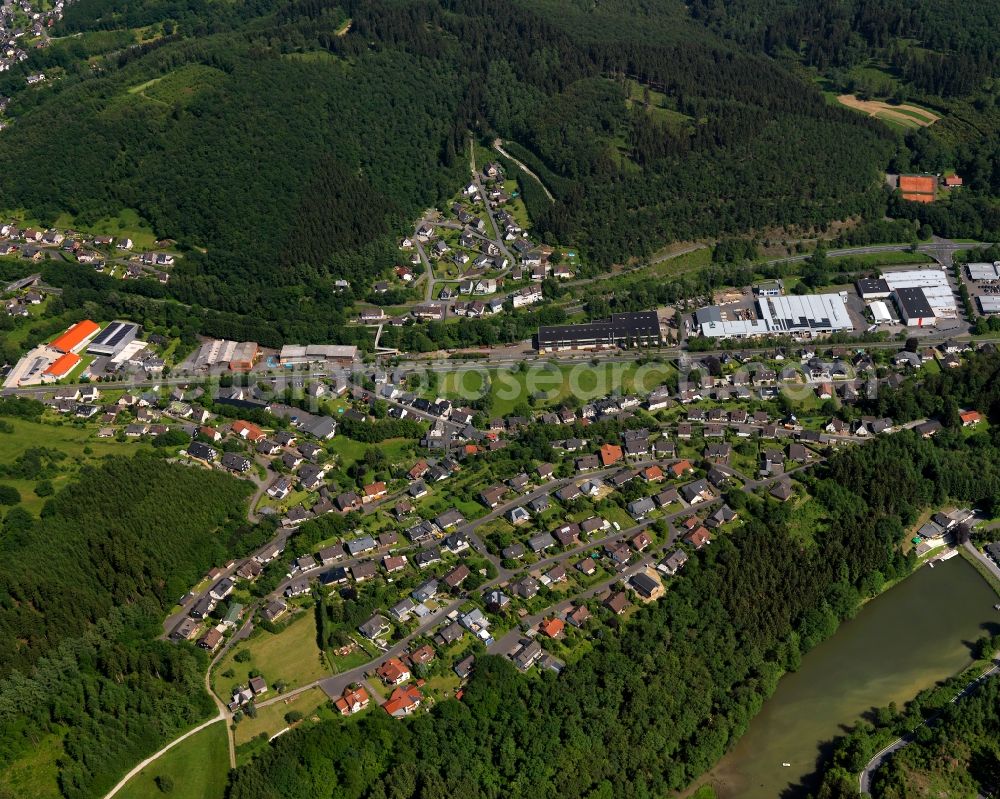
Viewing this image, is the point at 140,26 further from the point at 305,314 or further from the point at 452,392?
the point at 452,392

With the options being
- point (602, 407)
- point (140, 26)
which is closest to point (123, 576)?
point (602, 407)

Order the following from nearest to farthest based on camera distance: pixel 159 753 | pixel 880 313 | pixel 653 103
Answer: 1. pixel 159 753
2. pixel 880 313
3. pixel 653 103

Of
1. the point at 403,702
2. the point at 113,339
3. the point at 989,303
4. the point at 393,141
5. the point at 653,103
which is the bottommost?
the point at 989,303

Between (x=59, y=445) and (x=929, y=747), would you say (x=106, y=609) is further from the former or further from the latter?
(x=929, y=747)

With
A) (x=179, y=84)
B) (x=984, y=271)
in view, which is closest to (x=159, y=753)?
(x=984, y=271)

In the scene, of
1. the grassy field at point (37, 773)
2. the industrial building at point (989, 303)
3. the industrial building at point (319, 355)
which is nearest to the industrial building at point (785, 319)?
the industrial building at point (989, 303)

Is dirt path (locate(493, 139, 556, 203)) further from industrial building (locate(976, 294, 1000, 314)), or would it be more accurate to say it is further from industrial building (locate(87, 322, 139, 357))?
industrial building (locate(87, 322, 139, 357))

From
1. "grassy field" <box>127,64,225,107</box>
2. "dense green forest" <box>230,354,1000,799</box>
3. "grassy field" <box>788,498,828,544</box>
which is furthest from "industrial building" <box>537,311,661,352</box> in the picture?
"grassy field" <box>127,64,225,107</box>
